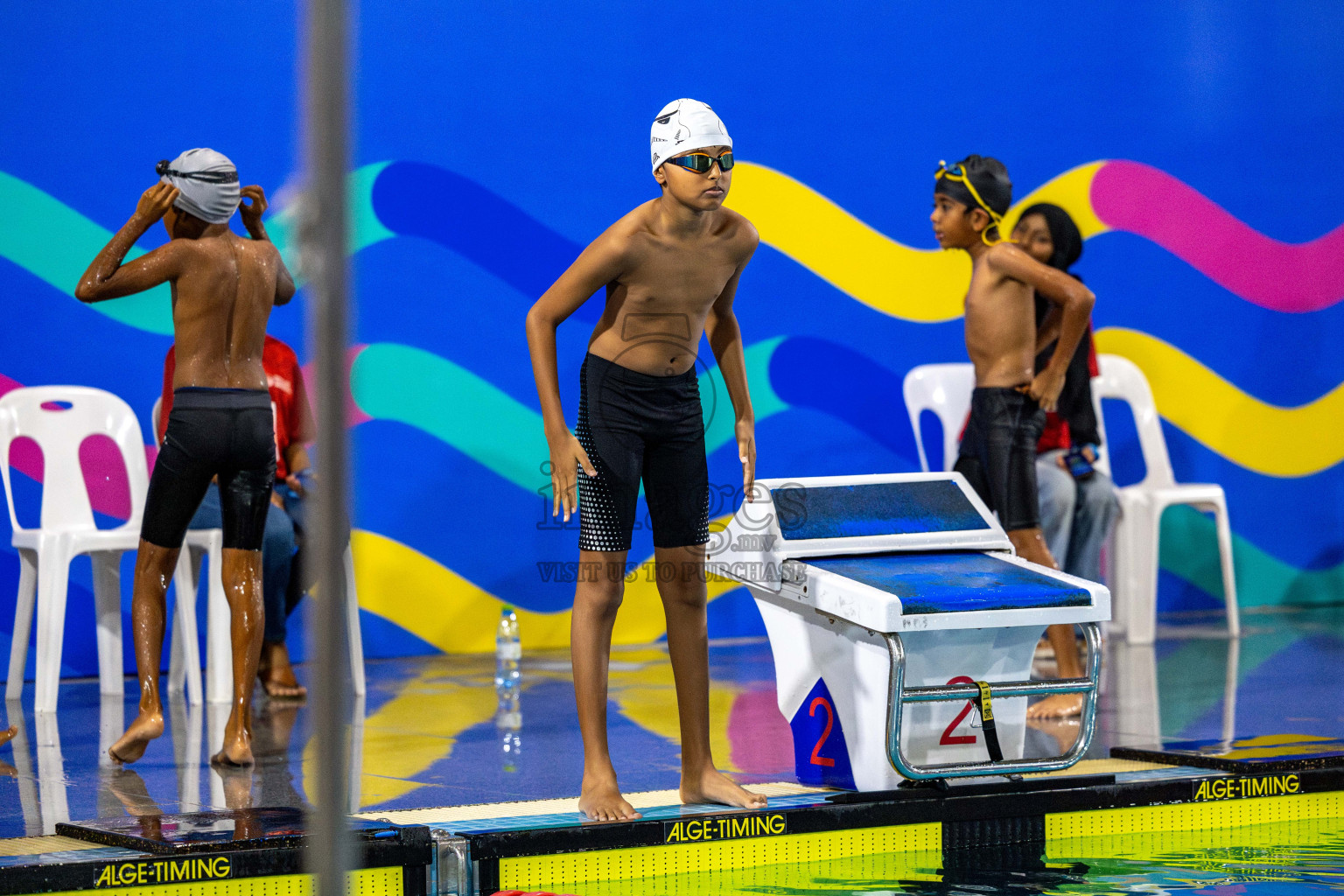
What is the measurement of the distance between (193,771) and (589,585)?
63.2 inches

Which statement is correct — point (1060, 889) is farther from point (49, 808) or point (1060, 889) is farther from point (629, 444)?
point (49, 808)

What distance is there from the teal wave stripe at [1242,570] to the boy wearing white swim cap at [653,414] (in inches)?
217

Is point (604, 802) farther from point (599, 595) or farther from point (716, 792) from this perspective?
→ point (599, 595)

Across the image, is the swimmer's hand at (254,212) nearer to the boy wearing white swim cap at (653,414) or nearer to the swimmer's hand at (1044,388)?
the boy wearing white swim cap at (653,414)

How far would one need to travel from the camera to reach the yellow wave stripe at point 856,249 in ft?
25.8

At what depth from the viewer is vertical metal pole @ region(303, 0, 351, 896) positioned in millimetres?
946

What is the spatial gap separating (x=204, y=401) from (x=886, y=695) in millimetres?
2264

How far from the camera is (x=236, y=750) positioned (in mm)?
4578

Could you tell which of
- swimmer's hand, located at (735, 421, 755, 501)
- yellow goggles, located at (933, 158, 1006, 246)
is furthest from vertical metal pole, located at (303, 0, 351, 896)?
yellow goggles, located at (933, 158, 1006, 246)

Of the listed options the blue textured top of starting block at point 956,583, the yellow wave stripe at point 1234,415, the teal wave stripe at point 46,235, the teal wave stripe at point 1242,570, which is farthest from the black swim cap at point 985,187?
the teal wave stripe at point 1242,570

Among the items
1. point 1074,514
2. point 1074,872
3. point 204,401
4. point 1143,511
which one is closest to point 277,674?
point 204,401

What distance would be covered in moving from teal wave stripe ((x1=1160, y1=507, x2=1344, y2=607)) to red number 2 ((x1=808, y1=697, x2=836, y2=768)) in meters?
5.07

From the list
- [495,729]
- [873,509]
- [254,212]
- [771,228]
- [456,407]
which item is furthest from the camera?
[771,228]

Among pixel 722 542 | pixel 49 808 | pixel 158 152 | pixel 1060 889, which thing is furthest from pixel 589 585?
pixel 158 152
